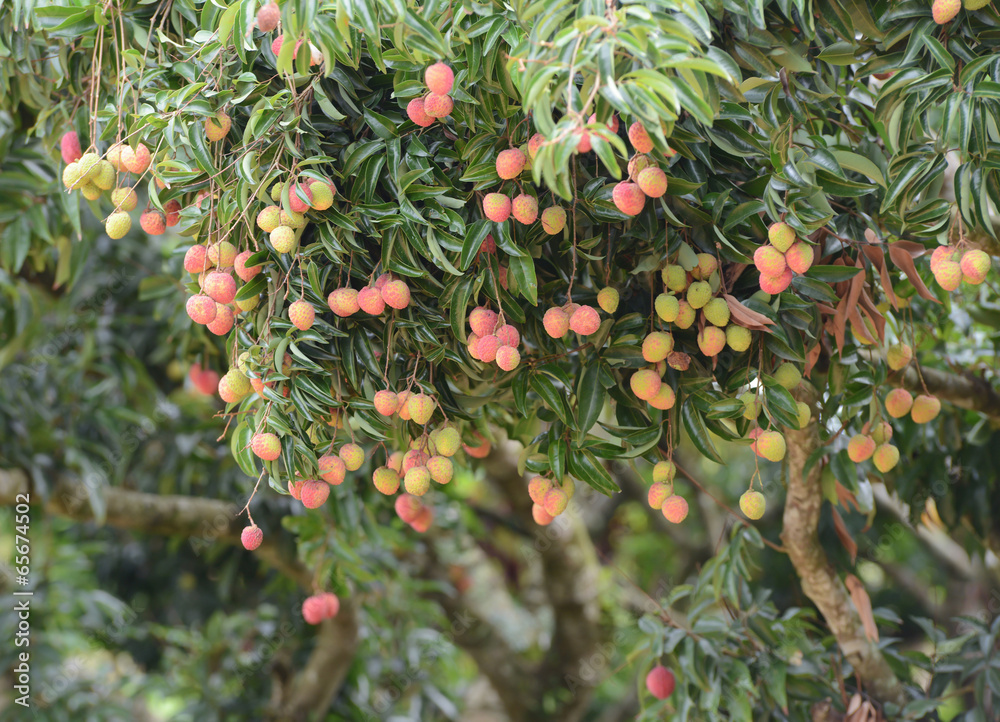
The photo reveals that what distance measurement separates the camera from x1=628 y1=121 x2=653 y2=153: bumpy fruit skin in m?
1.00

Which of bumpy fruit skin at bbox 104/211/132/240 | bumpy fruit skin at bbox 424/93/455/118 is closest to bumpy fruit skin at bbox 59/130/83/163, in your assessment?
bumpy fruit skin at bbox 104/211/132/240

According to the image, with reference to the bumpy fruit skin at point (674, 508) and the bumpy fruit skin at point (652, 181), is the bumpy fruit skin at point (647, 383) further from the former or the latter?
the bumpy fruit skin at point (652, 181)

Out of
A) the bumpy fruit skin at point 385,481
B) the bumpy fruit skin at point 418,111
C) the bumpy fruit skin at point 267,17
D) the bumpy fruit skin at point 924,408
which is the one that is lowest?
the bumpy fruit skin at point 385,481

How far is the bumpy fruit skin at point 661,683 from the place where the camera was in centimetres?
181

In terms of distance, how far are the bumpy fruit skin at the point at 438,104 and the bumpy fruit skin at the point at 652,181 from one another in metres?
0.26

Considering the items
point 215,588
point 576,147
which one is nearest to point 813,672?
point 576,147

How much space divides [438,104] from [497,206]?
0.15 meters

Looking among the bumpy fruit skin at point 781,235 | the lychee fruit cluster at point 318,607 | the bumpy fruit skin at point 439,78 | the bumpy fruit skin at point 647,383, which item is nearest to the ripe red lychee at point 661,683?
the lychee fruit cluster at point 318,607

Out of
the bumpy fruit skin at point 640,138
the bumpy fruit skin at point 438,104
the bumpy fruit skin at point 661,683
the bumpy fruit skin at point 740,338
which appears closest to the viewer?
the bumpy fruit skin at point 640,138

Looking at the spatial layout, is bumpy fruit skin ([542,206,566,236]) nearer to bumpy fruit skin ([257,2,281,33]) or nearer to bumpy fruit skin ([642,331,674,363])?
bumpy fruit skin ([642,331,674,363])

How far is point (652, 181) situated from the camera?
41.8 inches

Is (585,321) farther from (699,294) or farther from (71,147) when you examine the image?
(71,147)

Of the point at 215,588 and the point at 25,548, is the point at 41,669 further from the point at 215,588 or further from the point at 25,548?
the point at 25,548

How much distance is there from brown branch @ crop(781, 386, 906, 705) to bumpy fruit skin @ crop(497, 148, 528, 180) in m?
0.84
